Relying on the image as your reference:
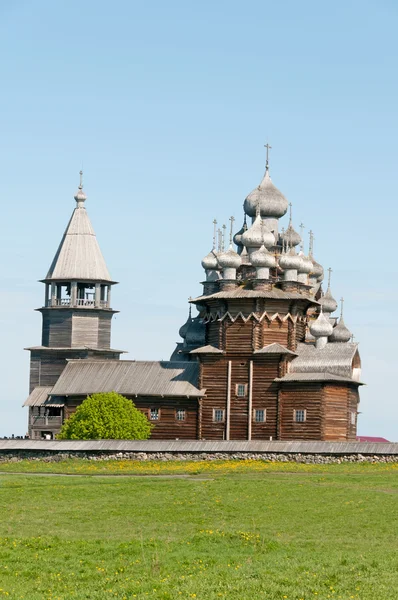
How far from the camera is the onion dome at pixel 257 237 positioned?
67.6 m

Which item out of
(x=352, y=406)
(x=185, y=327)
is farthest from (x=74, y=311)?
(x=352, y=406)

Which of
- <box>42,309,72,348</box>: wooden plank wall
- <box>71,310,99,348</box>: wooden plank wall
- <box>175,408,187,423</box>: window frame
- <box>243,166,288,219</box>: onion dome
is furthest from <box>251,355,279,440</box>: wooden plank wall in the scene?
<box>42,309,72,348</box>: wooden plank wall

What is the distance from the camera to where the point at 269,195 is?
236ft

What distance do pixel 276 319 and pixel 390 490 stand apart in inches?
1028

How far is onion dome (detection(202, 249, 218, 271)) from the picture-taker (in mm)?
71062

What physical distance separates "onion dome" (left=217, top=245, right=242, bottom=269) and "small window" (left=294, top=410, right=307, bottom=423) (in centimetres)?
875

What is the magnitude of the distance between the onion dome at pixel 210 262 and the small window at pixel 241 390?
9.01 meters

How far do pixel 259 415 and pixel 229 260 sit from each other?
8593mm

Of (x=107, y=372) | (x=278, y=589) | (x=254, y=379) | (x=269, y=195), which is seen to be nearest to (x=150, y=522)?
(x=278, y=589)

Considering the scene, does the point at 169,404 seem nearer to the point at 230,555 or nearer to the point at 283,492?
the point at 283,492

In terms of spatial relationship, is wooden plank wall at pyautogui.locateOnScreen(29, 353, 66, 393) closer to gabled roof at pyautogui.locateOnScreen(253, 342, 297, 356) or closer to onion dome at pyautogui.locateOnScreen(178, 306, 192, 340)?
onion dome at pyautogui.locateOnScreen(178, 306, 192, 340)

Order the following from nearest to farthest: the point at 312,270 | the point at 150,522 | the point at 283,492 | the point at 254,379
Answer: the point at 150,522
the point at 283,492
the point at 254,379
the point at 312,270

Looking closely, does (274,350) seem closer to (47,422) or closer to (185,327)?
(185,327)

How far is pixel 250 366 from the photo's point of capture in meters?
64.4
